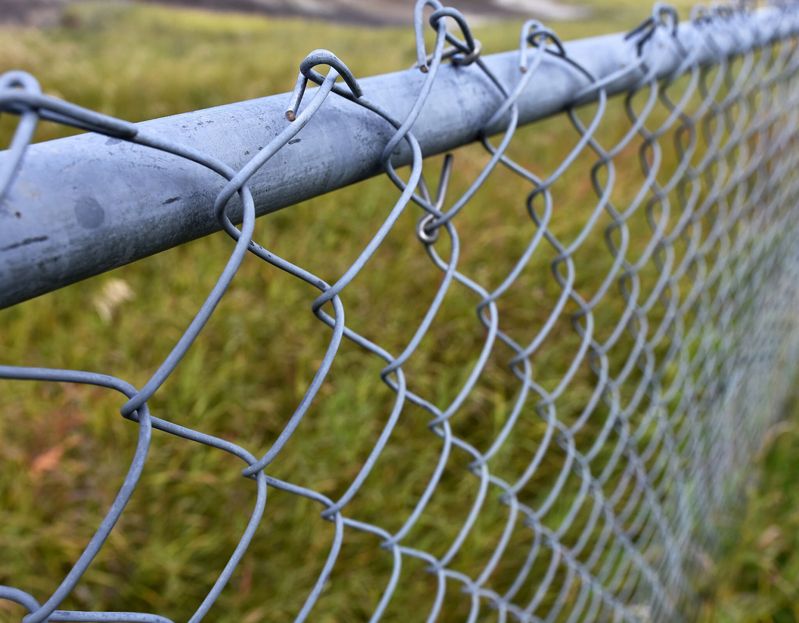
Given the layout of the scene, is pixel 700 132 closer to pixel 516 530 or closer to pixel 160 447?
pixel 516 530

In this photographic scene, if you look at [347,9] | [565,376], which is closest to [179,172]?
[565,376]

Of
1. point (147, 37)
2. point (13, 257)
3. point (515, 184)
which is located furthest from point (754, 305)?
point (147, 37)

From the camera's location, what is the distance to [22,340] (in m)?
2.10

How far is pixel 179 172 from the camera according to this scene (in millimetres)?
470

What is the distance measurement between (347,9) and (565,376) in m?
10.4

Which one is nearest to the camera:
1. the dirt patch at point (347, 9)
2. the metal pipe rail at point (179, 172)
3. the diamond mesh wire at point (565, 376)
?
the metal pipe rail at point (179, 172)

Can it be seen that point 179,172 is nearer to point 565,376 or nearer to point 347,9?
point 565,376

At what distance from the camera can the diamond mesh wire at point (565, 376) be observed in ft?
1.98

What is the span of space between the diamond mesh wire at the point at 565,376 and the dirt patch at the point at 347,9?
6948 millimetres

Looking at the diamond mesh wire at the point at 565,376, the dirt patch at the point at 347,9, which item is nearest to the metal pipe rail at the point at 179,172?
the diamond mesh wire at the point at 565,376

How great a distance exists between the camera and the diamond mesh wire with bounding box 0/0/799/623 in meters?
0.60

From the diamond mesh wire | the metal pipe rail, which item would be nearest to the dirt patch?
the diamond mesh wire

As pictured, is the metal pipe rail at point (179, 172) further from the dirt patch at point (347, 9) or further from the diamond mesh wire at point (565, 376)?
the dirt patch at point (347, 9)

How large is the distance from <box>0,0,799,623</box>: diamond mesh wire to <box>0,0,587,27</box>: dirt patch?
6.95 metres
